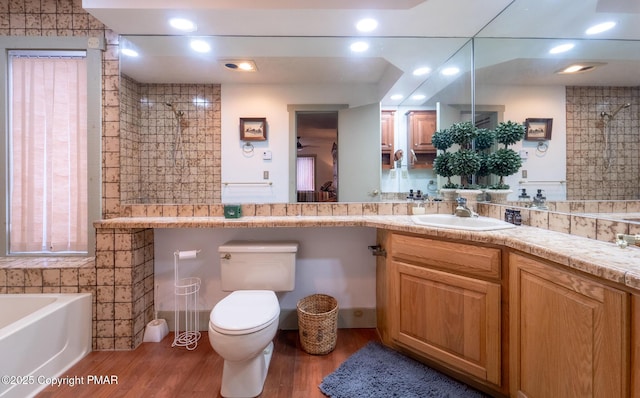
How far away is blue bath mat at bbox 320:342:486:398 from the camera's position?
4.68ft

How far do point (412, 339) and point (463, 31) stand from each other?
2.22 meters

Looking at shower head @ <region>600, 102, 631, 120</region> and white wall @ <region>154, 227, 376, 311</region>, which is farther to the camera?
white wall @ <region>154, 227, 376, 311</region>

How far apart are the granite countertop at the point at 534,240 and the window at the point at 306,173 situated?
1.40 ft

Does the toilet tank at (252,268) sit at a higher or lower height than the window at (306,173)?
lower

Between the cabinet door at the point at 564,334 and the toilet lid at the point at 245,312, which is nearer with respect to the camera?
the cabinet door at the point at 564,334

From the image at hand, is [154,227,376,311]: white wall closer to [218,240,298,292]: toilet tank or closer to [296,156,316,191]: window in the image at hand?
[218,240,298,292]: toilet tank

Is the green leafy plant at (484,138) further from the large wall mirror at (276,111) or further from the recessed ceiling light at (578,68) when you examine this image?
the recessed ceiling light at (578,68)

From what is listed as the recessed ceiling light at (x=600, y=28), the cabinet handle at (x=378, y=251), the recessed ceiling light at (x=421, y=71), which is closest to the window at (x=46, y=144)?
the cabinet handle at (x=378, y=251)

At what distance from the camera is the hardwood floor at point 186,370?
147cm

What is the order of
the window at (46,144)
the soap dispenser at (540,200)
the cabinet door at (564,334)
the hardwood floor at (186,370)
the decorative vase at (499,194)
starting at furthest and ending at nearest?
the window at (46,144) → the decorative vase at (499,194) → the soap dispenser at (540,200) → the hardwood floor at (186,370) → the cabinet door at (564,334)

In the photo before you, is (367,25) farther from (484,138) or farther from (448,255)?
(448,255)

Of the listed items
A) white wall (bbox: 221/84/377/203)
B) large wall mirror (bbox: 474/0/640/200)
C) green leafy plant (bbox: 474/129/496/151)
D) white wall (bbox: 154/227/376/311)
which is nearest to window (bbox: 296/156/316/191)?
white wall (bbox: 221/84/377/203)

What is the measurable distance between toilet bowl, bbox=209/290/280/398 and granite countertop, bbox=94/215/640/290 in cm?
52

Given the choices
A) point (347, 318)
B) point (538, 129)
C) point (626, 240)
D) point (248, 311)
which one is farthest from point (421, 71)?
point (248, 311)
